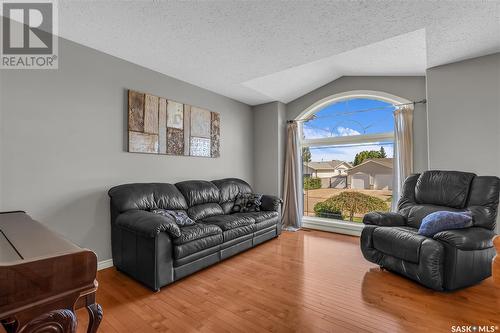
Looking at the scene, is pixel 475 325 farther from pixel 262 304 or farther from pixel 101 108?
pixel 101 108

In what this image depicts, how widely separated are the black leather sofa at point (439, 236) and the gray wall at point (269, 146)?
Answer: 2.31 meters

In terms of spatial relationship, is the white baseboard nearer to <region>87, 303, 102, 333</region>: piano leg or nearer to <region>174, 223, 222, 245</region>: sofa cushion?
<region>174, 223, 222, 245</region>: sofa cushion

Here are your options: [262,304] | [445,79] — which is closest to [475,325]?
[262,304]

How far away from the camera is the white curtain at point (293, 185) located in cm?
492

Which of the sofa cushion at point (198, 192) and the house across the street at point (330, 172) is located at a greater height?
the house across the street at point (330, 172)

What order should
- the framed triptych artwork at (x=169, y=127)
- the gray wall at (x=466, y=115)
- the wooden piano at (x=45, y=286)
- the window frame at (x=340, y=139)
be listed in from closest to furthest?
the wooden piano at (x=45, y=286) < the gray wall at (x=466, y=115) < the framed triptych artwork at (x=169, y=127) < the window frame at (x=340, y=139)

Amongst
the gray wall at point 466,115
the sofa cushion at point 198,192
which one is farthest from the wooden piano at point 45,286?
the gray wall at point 466,115

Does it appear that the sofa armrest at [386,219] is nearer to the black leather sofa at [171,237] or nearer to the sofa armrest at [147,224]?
the black leather sofa at [171,237]

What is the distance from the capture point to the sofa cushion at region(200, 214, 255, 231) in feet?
10.2

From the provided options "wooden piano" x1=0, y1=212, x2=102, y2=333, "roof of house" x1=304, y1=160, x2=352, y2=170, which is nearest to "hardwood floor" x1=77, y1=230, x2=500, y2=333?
"wooden piano" x1=0, y1=212, x2=102, y2=333

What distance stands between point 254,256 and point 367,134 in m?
3.03

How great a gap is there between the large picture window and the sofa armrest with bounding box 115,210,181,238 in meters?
3.44

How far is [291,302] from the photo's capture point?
2.12m

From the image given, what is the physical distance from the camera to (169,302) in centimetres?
213
